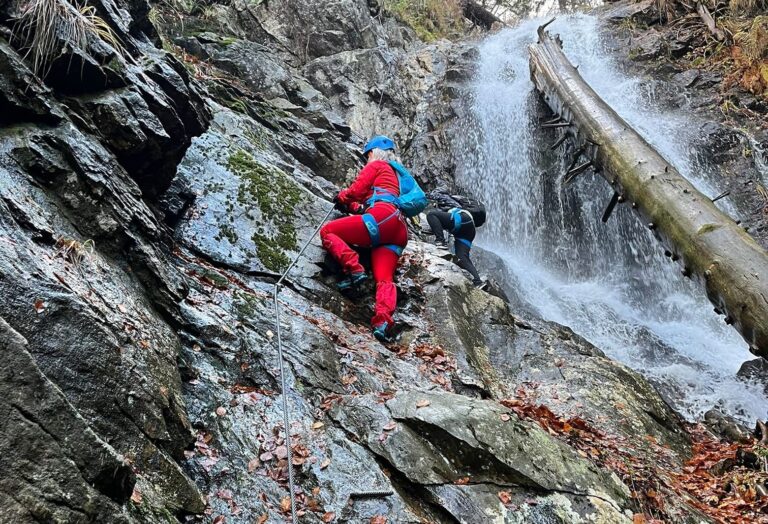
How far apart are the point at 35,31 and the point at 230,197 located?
2521 mm

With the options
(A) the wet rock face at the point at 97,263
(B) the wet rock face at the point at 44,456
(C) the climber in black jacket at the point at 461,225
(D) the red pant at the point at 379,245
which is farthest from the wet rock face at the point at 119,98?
(C) the climber in black jacket at the point at 461,225

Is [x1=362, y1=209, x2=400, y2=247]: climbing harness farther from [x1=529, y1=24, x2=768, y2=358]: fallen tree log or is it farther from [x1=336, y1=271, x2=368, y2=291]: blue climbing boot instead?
[x1=529, y1=24, x2=768, y2=358]: fallen tree log

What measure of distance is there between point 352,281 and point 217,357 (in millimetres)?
2242

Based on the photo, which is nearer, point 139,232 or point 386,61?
point 139,232

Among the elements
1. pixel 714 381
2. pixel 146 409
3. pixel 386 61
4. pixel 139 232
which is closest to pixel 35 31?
pixel 139 232

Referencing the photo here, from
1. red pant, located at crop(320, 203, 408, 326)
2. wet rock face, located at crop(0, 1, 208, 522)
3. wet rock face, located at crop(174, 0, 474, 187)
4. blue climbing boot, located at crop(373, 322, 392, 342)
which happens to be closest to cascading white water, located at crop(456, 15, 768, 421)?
wet rock face, located at crop(174, 0, 474, 187)

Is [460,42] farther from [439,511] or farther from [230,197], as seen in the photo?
[439,511]

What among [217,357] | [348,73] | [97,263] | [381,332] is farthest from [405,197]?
[348,73]

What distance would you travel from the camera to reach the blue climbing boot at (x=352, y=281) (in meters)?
5.60

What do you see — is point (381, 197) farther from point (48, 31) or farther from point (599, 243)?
point (599, 243)

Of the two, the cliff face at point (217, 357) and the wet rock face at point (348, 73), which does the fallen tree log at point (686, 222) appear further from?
the wet rock face at point (348, 73)

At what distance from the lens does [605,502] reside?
3.37 meters

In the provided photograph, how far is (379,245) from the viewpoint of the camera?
18.8 feet

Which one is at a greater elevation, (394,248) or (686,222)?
(686,222)
